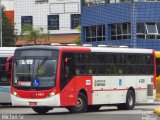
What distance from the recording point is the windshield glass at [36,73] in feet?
95.1

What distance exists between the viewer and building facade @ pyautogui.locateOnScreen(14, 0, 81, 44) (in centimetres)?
10550

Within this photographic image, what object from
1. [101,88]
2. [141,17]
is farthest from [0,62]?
[141,17]

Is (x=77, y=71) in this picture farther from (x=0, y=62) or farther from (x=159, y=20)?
(x=159, y=20)

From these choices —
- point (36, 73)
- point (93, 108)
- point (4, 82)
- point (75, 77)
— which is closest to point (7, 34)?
point (4, 82)

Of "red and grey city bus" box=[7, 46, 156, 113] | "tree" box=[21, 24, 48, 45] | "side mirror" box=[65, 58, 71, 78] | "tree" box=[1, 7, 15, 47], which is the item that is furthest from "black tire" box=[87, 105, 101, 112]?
"tree" box=[21, 24, 48, 45]

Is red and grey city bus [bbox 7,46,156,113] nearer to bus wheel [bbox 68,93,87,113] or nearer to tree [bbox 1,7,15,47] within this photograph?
bus wheel [bbox 68,93,87,113]

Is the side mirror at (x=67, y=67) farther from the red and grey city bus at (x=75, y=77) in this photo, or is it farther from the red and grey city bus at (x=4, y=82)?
the red and grey city bus at (x=4, y=82)

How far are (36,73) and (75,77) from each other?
1845mm

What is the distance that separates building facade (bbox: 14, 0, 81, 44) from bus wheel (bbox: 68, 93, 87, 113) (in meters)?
73.9

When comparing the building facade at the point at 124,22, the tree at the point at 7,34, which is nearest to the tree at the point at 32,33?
the tree at the point at 7,34

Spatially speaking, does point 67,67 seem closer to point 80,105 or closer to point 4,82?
point 80,105

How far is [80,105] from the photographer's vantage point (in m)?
30.5

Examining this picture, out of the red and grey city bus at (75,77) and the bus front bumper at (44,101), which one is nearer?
the bus front bumper at (44,101)

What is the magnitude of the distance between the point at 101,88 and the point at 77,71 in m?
2.33
